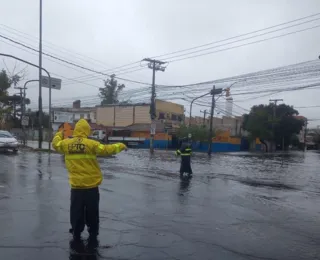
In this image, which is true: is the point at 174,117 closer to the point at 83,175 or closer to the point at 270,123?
the point at 270,123

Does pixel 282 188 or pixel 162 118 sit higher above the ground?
pixel 162 118

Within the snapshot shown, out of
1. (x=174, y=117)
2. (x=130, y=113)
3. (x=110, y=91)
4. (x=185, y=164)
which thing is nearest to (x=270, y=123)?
(x=174, y=117)

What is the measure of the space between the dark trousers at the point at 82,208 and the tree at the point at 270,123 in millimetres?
56273

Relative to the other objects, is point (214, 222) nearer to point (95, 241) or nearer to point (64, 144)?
point (95, 241)

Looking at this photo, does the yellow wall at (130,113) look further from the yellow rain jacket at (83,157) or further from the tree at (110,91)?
the yellow rain jacket at (83,157)

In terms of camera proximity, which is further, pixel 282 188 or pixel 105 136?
pixel 105 136

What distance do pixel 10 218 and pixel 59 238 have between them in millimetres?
1576

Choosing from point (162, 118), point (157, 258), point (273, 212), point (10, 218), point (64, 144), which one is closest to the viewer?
point (157, 258)

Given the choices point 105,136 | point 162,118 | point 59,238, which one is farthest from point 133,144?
point 59,238

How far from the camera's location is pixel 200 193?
10.6m

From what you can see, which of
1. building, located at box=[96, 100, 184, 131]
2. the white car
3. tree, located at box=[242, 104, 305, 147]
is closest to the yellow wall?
building, located at box=[96, 100, 184, 131]

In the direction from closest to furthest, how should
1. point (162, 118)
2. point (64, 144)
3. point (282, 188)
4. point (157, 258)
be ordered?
1. point (157, 258)
2. point (64, 144)
3. point (282, 188)
4. point (162, 118)

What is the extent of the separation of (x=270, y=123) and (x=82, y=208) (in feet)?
188

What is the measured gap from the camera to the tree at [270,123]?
59.5 m
